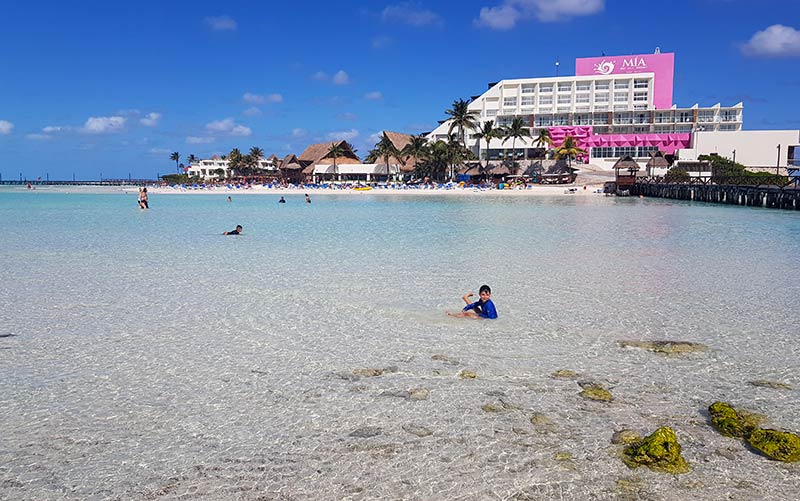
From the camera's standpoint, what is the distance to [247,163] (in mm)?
95812

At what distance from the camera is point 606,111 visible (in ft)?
265

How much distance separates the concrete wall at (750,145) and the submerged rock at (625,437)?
76875mm

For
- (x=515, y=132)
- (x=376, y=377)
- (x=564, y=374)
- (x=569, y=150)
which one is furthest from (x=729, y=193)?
(x=376, y=377)

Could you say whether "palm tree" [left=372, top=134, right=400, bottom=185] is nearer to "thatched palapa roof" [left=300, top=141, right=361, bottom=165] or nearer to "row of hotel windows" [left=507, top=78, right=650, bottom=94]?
"thatched palapa roof" [left=300, top=141, right=361, bottom=165]

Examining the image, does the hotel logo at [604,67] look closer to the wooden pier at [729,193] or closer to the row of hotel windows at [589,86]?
the row of hotel windows at [589,86]

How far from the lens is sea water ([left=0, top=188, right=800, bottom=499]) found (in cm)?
430

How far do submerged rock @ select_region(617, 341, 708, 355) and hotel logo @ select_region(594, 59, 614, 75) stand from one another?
85.2 metres

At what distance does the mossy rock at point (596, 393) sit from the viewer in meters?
5.69

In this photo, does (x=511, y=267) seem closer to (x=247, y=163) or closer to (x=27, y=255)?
(x=27, y=255)

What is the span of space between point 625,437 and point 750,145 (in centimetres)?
7925

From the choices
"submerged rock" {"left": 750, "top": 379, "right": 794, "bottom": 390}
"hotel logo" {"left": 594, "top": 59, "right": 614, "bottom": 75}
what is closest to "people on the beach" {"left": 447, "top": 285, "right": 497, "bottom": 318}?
"submerged rock" {"left": 750, "top": 379, "right": 794, "bottom": 390}

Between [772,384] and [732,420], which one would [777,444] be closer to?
[732,420]

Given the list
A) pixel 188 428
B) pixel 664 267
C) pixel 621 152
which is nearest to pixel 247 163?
pixel 621 152

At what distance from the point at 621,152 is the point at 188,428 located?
261 ft
